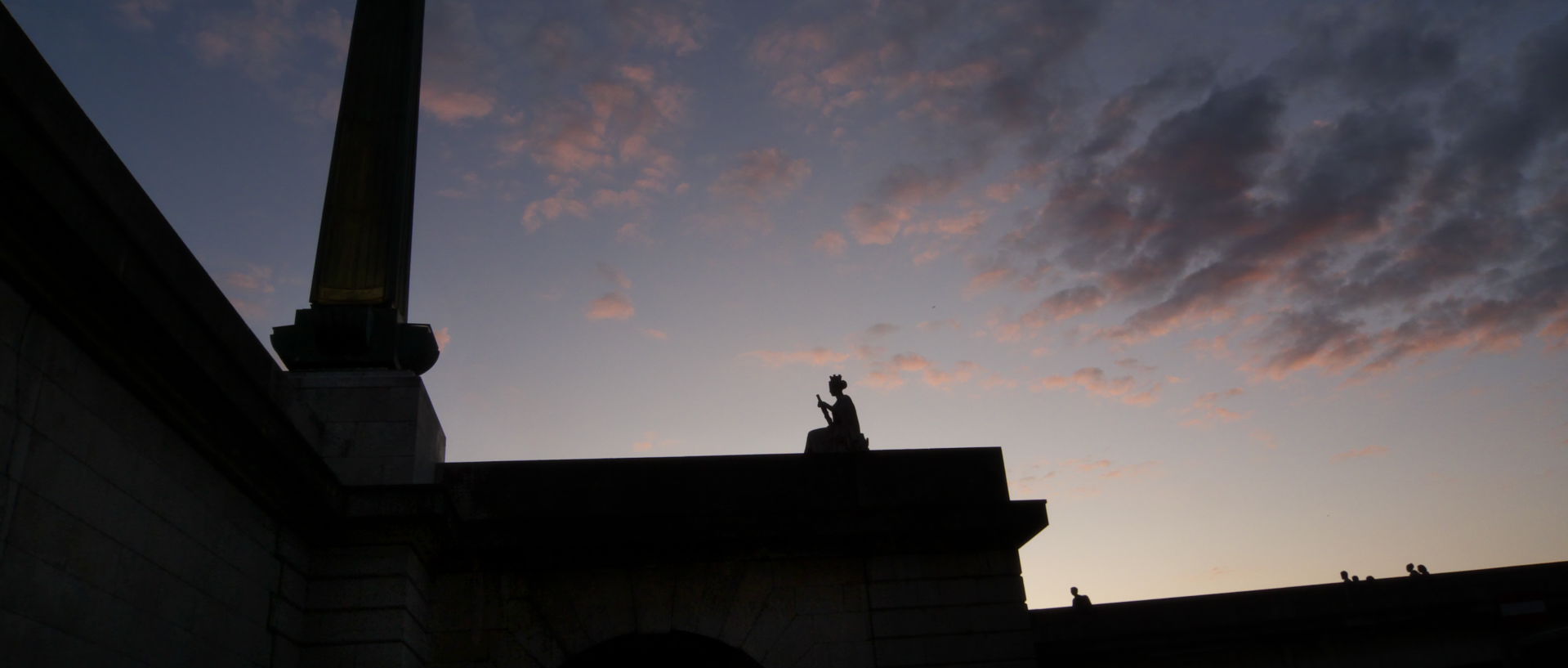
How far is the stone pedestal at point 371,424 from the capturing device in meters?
12.6

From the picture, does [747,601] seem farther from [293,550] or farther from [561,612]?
[293,550]

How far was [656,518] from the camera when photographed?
43.8ft

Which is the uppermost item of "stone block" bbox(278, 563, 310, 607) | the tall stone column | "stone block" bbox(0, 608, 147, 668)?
the tall stone column

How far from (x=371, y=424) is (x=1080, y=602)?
31.2 ft

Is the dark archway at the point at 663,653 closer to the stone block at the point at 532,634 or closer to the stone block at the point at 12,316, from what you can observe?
the stone block at the point at 532,634

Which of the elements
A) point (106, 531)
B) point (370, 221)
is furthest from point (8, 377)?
point (370, 221)

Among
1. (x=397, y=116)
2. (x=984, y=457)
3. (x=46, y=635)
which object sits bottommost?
(x=46, y=635)

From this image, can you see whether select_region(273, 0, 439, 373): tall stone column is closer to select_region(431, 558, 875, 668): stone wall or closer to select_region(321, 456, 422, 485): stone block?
select_region(321, 456, 422, 485): stone block

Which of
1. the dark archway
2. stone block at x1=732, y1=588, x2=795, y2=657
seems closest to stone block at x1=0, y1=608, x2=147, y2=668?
the dark archway

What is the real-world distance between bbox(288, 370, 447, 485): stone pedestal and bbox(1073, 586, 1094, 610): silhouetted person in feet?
28.1

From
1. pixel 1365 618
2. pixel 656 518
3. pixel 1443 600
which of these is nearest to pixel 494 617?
pixel 656 518

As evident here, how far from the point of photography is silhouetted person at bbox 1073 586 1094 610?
1493 centimetres

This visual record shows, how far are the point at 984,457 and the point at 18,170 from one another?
11464 millimetres

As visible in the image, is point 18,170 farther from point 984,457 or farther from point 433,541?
point 984,457
